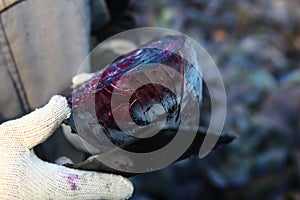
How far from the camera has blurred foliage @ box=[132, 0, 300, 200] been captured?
2047 mm

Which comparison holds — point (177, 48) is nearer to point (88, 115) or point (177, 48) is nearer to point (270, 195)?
point (88, 115)

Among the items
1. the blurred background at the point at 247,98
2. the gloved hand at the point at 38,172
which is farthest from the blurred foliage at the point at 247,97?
the gloved hand at the point at 38,172

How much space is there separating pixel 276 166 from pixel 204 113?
0.36m

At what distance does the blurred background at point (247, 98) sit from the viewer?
2.05 metres

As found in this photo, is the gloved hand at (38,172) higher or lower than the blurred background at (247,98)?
higher

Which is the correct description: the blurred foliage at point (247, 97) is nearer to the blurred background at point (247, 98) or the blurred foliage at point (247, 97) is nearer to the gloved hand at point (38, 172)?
the blurred background at point (247, 98)

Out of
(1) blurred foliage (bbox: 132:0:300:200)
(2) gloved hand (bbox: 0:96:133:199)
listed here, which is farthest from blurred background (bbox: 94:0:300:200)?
(2) gloved hand (bbox: 0:96:133:199)

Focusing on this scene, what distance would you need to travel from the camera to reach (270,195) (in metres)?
2.02

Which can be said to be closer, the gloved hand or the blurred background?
the gloved hand

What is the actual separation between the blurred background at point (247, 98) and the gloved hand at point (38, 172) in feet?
2.76

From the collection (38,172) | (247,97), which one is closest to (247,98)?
(247,97)

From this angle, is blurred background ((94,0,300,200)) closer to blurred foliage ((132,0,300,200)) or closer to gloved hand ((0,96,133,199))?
blurred foliage ((132,0,300,200))

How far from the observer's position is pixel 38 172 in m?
0.75

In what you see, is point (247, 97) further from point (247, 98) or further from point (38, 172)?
point (38, 172)
